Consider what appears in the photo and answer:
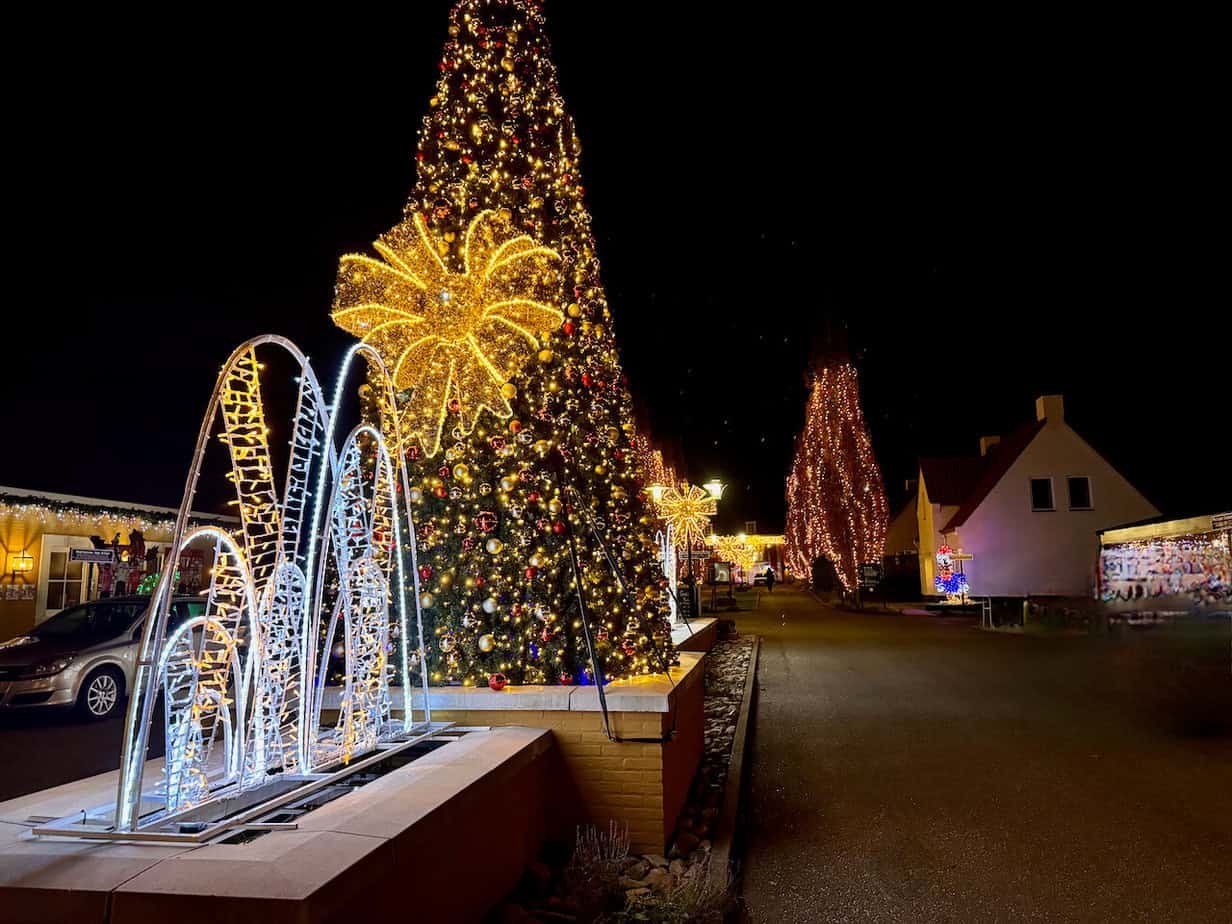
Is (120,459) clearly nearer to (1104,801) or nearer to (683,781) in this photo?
(683,781)

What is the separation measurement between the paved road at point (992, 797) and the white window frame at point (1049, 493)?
18.1 metres

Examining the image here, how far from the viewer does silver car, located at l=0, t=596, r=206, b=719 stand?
10633 millimetres

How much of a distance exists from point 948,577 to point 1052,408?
8.42 metres

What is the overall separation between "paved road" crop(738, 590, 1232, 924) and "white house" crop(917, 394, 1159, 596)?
1779 centimetres

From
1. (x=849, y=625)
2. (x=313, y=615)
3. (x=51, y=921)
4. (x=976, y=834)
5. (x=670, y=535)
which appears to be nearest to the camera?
(x=51, y=921)

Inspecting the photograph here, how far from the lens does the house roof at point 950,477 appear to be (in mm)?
40625

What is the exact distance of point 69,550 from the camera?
19188mm

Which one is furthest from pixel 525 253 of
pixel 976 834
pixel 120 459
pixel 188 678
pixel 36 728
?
pixel 120 459

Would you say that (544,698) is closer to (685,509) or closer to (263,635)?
(263,635)

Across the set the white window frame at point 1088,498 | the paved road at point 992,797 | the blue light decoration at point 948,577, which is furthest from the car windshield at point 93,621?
the white window frame at point 1088,498

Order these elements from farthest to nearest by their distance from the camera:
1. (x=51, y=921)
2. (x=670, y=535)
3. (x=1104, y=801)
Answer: (x=670, y=535) < (x=1104, y=801) < (x=51, y=921)

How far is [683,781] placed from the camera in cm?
654

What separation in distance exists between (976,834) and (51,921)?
18.6ft

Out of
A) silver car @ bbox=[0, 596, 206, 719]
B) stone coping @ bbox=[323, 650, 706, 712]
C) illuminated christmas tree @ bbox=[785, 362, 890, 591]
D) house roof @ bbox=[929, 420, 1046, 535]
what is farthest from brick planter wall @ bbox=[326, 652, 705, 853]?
illuminated christmas tree @ bbox=[785, 362, 890, 591]
